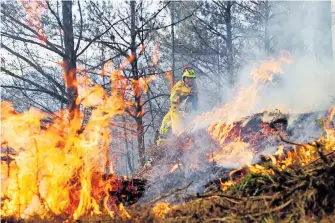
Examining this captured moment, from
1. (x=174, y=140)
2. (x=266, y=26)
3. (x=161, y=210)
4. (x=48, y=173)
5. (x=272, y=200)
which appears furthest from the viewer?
(x=266, y=26)

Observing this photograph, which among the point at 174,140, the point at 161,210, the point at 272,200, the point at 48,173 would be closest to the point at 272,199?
the point at 272,200

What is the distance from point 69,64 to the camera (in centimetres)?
688

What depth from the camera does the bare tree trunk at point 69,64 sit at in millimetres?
6707

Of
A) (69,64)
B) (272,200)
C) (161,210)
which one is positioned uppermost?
(69,64)

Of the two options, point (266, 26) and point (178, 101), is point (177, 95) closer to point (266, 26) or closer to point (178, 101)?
point (178, 101)

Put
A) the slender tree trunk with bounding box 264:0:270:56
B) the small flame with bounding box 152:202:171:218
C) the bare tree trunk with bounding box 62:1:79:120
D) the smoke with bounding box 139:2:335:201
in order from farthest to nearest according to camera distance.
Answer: the slender tree trunk with bounding box 264:0:270:56 → the smoke with bounding box 139:2:335:201 → the bare tree trunk with bounding box 62:1:79:120 → the small flame with bounding box 152:202:171:218

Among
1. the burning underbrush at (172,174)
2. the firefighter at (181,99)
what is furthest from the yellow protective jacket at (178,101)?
the burning underbrush at (172,174)

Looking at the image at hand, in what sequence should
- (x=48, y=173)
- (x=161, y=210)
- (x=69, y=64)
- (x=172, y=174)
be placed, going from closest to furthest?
1. (x=161, y=210)
2. (x=48, y=173)
3. (x=69, y=64)
4. (x=172, y=174)

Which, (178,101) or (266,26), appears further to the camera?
(266,26)

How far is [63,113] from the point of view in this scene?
711 centimetres

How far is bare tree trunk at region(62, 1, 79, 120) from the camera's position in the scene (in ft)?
22.0

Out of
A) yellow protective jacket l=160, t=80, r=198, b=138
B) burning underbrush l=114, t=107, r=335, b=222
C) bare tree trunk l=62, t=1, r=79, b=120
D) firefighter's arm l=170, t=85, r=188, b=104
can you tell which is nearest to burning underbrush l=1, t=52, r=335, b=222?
burning underbrush l=114, t=107, r=335, b=222

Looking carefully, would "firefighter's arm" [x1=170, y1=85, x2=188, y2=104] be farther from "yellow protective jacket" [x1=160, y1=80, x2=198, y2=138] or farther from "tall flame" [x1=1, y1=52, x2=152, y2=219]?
"tall flame" [x1=1, y1=52, x2=152, y2=219]

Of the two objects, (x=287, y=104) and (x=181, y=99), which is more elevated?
(x=181, y=99)
